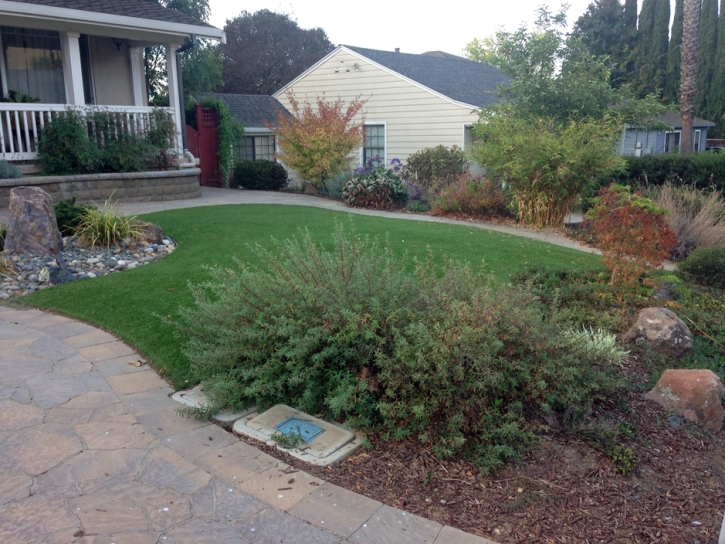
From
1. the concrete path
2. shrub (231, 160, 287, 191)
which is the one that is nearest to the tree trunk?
shrub (231, 160, 287, 191)

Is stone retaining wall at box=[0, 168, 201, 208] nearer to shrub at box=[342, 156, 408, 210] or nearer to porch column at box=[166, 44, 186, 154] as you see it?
porch column at box=[166, 44, 186, 154]

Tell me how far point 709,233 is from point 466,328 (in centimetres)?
710

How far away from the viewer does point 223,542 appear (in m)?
2.45

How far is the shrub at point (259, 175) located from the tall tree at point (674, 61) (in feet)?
76.9

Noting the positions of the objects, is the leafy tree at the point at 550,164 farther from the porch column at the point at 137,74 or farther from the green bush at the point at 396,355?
the porch column at the point at 137,74

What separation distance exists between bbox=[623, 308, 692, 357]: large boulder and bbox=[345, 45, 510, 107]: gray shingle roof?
476 inches

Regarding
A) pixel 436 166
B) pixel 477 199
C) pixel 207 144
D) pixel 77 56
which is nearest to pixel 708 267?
pixel 477 199

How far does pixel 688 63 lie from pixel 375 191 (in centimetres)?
1155

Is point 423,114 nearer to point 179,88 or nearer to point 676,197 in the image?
point 179,88

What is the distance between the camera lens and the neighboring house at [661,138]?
78.2 feet

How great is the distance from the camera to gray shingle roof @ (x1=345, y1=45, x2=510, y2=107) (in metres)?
16.8

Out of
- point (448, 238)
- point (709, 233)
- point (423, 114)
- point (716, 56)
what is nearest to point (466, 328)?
point (448, 238)

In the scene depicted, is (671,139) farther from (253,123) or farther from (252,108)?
(253,123)

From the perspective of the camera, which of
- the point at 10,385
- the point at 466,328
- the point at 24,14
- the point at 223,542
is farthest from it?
the point at 24,14
